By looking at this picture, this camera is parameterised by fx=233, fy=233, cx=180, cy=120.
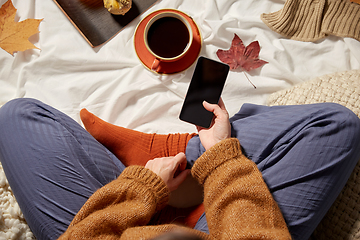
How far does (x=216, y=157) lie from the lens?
1.79 feet

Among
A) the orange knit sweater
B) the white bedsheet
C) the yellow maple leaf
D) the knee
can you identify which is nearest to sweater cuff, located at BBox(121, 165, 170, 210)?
the orange knit sweater

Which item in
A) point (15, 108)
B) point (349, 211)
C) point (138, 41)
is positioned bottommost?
point (349, 211)

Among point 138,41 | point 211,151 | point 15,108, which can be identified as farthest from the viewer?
point 138,41

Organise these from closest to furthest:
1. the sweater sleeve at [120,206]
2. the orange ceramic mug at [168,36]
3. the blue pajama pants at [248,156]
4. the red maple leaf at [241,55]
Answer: the sweater sleeve at [120,206] → the blue pajama pants at [248,156] → the orange ceramic mug at [168,36] → the red maple leaf at [241,55]

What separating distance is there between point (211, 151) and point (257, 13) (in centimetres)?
61

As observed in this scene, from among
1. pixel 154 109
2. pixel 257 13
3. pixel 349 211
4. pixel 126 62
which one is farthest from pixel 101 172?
pixel 257 13

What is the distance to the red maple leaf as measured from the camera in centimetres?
83

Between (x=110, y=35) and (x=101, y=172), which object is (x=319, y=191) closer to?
(x=101, y=172)

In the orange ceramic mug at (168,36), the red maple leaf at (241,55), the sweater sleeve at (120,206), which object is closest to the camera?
the sweater sleeve at (120,206)

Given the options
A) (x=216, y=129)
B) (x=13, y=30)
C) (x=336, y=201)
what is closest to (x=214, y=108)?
(x=216, y=129)

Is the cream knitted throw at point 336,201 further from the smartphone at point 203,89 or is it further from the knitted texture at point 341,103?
the smartphone at point 203,89

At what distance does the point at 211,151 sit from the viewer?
0.55 meters

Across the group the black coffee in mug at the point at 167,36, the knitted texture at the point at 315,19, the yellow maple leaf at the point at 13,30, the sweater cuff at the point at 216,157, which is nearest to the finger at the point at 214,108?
the sweater cuff at the point at 216,157

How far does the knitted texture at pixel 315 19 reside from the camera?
79 centimetres
